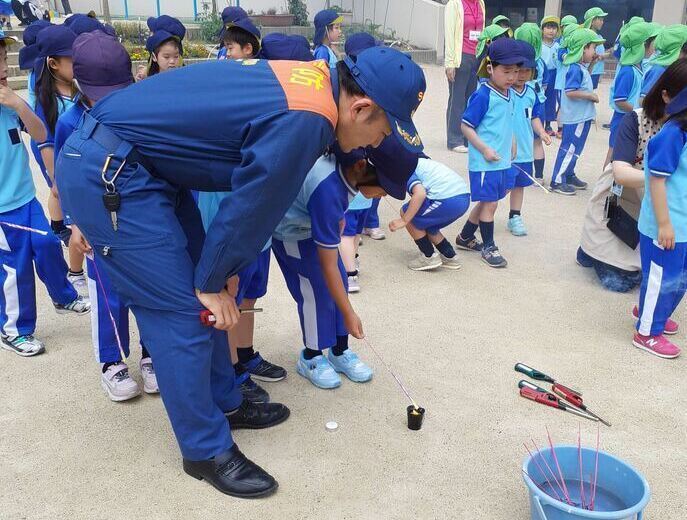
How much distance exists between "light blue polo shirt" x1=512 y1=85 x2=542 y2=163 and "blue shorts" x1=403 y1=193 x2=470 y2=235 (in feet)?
2.38

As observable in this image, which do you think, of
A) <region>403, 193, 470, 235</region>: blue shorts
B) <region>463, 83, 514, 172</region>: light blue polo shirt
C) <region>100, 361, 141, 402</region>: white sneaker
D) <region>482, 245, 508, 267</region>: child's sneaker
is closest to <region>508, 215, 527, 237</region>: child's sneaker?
<region>482, 245, 508, 267</region>: child's sneaker

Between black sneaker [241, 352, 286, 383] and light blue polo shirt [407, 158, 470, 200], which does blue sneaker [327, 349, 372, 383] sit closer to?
black sneaker [241, 352, 286, 383]

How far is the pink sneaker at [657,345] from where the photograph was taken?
3.46m

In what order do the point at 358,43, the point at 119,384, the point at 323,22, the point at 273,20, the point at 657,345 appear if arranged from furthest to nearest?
1. the point at 273,20
2. the point at 323,22
3. the point at 358,43
4. the point at 657,345
5. the point at 119,384

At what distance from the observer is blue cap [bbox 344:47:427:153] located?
6.57 ft

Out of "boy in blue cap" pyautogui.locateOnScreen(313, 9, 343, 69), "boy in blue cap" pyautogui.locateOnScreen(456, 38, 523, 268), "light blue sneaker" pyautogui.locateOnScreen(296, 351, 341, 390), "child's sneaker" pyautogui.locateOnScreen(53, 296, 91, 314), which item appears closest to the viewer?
"light blue sneaker" pyautogui.locateOnScreen(296, 351, 341, 390)

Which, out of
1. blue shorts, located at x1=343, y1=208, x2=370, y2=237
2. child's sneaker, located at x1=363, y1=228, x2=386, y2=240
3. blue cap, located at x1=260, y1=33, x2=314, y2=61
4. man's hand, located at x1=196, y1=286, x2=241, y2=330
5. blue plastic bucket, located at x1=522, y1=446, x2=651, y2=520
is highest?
blue cap, located at x1=260, y1=33, x2=314, y2=61

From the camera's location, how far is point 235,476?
7.91 feet

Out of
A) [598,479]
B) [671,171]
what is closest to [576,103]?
[671,171]

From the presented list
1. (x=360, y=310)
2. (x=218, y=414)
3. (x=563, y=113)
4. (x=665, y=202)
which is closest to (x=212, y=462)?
(x=218, y=414)

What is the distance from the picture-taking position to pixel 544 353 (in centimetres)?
349

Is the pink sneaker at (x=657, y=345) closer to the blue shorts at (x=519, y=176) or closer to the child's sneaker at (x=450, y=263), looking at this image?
the child's sneaker at (x=450, y=263)

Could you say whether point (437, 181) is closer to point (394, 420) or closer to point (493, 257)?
point (493, 257)

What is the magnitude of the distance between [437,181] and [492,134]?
0.54 m
